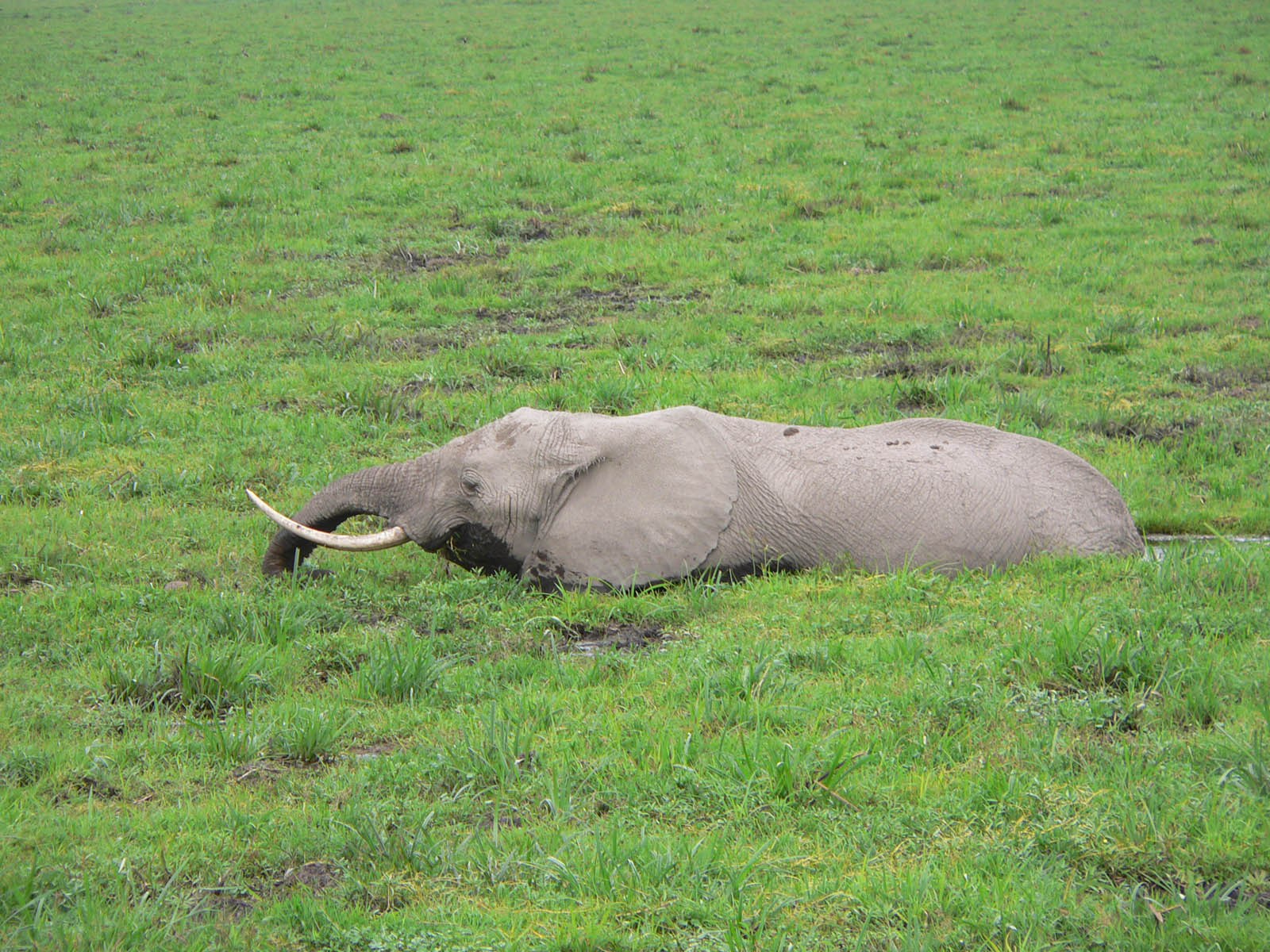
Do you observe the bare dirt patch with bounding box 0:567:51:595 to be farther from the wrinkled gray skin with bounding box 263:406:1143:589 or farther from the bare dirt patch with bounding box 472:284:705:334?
the bare dirt patch with bounding box 472:284:705:334

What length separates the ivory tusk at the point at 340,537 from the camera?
6.00m

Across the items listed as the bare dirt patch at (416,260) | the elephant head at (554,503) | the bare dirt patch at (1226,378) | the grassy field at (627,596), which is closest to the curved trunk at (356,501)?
the elephant head at (554,503)

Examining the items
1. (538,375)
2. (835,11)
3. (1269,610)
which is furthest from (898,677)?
(835,11)

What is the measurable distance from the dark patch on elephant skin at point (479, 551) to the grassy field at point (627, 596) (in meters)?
0.16

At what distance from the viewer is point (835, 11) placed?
34062mm

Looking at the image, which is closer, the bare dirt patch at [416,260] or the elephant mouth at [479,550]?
the elephant mouth at [479,550]

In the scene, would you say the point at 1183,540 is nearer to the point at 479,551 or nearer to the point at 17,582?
the point at 479,551

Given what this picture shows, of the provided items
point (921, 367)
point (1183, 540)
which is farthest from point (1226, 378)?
point (1183, 540)

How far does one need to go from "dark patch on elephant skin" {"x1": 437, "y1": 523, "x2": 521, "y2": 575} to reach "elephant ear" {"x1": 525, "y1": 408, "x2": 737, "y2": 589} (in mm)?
220

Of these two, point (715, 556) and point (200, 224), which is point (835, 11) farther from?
point (715, 556)

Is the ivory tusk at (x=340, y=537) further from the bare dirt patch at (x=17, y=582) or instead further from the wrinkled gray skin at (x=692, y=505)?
the bare dirt patch at (x=17, y=582)

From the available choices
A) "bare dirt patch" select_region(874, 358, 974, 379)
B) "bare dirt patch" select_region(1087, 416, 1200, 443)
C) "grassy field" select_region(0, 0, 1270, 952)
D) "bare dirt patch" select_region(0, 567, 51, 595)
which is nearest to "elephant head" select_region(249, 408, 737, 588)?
"grassy field" select_region(0, 0, 1270, 952)

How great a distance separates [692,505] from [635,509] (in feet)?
0.91

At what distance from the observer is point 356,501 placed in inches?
247
